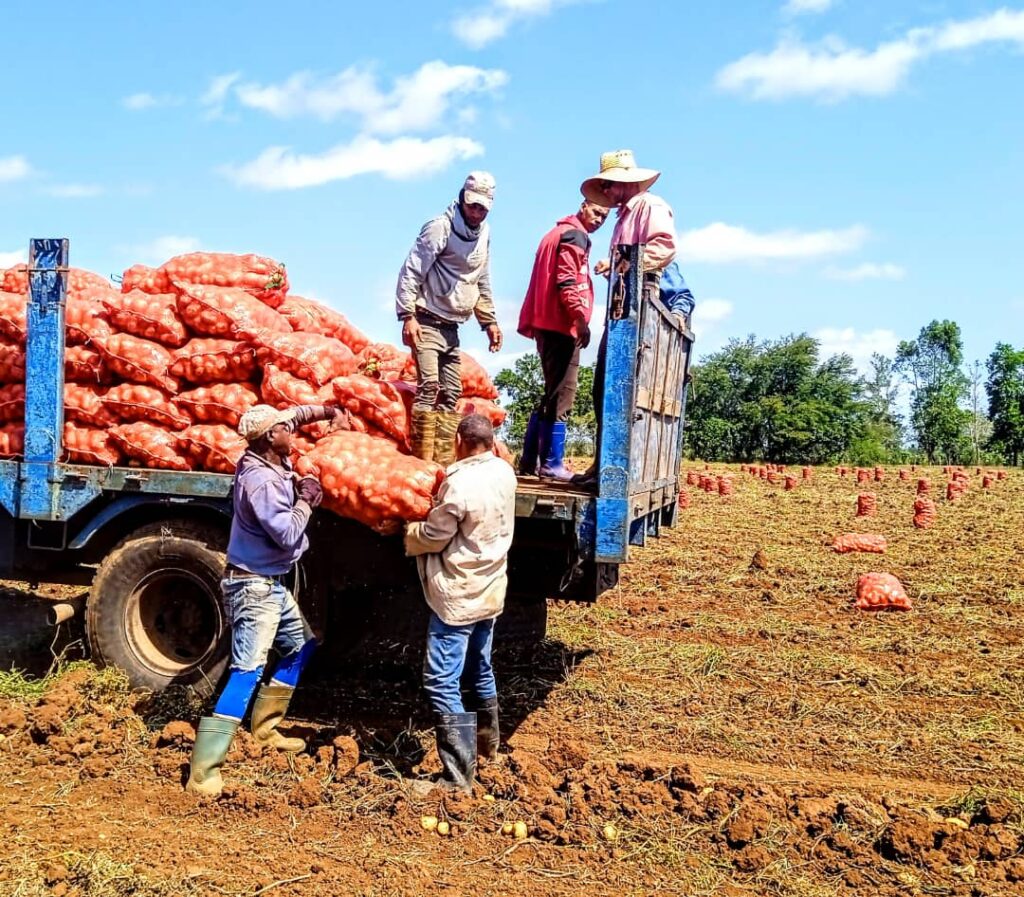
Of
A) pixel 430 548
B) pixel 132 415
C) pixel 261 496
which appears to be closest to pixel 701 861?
pixel 430 548

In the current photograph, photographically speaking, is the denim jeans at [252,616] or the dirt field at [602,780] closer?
the dirt field at [602,780]

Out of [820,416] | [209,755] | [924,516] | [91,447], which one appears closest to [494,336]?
[91,447]

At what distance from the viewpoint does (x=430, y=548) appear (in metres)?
4.99

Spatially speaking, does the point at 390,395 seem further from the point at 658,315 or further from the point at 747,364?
the point at 747,364

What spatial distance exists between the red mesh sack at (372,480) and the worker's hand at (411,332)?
0.81 m

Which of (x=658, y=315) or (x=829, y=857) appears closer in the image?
(x=829, y=857)

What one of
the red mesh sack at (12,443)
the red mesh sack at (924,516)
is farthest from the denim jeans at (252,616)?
the red mesh sack at (924,516)

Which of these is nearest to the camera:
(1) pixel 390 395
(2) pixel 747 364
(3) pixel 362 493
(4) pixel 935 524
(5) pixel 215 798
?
(5) pixel 215 798

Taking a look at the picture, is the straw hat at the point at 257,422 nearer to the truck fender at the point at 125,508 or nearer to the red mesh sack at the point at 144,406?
the truck fender at the point at 125,508

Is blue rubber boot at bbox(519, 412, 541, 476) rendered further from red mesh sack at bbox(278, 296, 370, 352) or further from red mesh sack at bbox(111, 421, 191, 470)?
red mesh sack at bbox(111, 421, 191, 470)

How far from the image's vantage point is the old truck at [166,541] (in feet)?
19.0

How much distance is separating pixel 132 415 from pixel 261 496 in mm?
1619

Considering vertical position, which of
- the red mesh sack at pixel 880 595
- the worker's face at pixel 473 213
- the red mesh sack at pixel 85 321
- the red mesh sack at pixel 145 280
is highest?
the worker's face at pixel 473 213

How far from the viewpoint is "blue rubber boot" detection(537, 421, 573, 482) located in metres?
6.55
